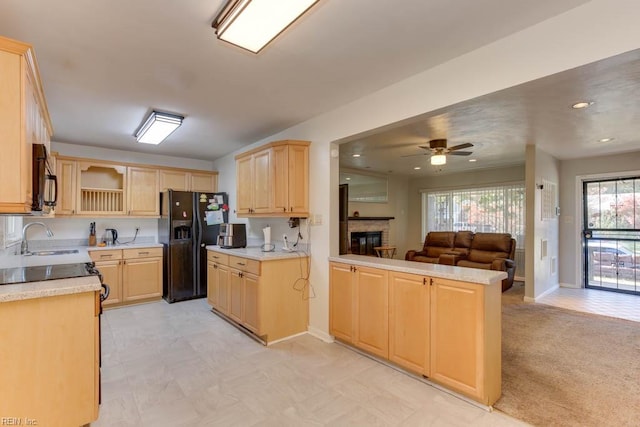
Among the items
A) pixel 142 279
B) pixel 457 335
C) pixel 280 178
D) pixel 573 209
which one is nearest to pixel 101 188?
pixel 142 279

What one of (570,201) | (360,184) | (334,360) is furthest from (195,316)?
(570,201)

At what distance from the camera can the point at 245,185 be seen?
4.08 metres

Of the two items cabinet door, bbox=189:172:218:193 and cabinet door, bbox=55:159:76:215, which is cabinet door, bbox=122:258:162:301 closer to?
cabinet door, bbox=55:159:76:215

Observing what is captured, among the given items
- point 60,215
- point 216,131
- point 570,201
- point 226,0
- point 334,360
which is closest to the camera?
point 226,0

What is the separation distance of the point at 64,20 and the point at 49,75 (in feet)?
Result: 2.98

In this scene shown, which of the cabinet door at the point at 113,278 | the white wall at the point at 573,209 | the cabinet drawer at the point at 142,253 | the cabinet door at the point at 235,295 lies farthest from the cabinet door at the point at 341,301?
the white wall at the point at 573,209

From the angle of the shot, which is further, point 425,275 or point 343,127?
point 343,127

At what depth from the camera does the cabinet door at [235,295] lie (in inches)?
140

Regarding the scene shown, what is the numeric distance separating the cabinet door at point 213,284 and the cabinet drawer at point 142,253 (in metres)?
1.07

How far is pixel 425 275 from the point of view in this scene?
240cm

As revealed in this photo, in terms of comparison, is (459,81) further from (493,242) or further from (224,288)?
(493,242)

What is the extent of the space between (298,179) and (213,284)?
1947mm

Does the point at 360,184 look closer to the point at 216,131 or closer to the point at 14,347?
the point at 216,131

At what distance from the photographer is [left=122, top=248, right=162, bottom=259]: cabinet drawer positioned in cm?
454
